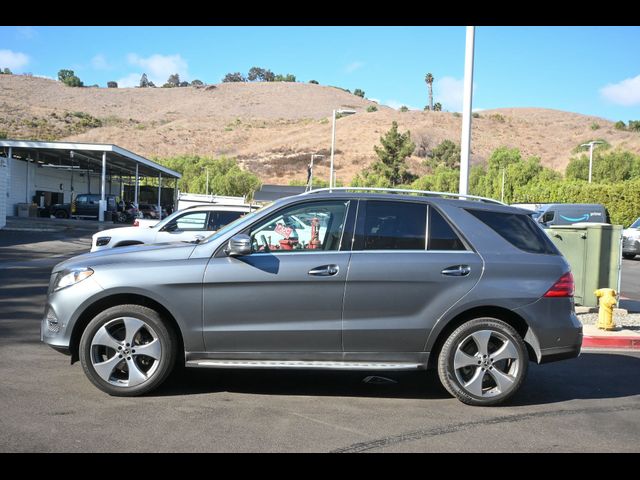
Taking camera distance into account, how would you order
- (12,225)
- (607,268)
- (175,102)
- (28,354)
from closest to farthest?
1. (28,354)
2. (607,268)
3. (12,225)
4. (175,102)

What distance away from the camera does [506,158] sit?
70.3 m

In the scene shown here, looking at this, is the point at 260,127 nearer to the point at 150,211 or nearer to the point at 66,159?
the point at 150,211

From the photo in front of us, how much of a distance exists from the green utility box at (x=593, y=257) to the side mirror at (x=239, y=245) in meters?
7.23

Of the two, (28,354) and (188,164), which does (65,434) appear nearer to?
(28,354)

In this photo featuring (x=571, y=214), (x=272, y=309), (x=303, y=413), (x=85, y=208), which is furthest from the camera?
(x=85, y=208)

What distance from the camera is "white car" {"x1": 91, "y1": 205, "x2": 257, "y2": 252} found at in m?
13.4

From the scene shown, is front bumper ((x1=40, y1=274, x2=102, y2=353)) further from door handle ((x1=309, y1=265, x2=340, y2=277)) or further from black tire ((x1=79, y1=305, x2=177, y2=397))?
door handle ((x1=309, y1=265, x2=340, y2=277))

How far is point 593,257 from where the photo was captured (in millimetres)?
11445

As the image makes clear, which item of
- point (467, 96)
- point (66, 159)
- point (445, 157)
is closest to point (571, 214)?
point (467, 96)

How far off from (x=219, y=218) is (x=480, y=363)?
891cm

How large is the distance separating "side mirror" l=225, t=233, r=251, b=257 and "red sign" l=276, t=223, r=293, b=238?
16.4 inches

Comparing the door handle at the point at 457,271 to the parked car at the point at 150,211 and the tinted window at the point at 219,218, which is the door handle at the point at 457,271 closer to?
the tinted window at the point at 219,218
